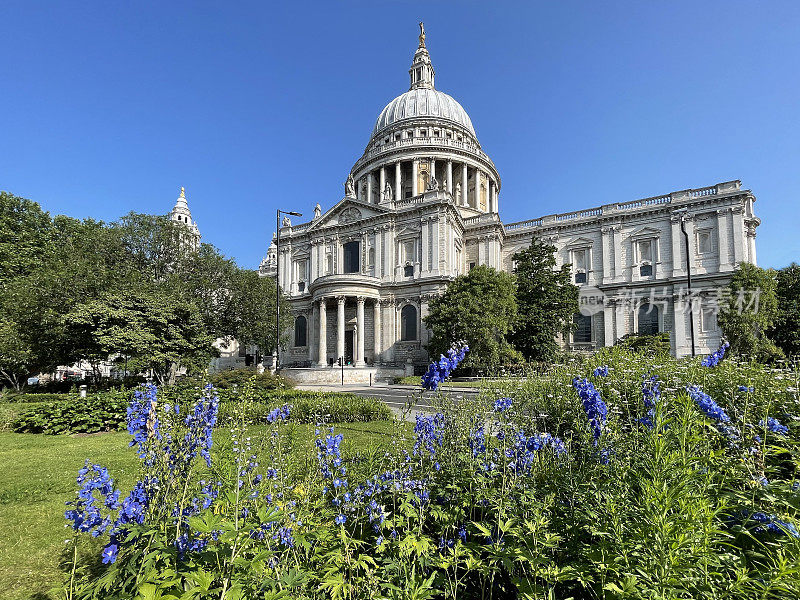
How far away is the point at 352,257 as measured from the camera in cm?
4319

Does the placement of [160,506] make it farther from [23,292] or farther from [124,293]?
[23,292]

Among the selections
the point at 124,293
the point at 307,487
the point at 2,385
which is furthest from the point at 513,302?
the point at 2,385

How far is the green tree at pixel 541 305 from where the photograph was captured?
30828mm

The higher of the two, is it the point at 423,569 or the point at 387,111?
the point at 387,111

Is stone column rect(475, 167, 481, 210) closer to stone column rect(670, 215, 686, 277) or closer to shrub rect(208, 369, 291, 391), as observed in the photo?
stone column rect(670, 215, 686, 277)

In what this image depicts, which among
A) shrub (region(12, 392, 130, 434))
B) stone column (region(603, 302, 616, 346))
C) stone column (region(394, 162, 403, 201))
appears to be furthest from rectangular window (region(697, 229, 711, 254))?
shrub (region(12, 392, 130, 434))

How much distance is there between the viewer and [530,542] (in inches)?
102

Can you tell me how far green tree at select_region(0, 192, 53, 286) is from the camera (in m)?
27.5

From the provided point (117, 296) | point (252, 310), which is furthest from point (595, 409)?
point (252, 310)

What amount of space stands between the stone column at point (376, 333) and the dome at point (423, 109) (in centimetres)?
3109

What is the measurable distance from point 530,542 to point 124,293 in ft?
63.9

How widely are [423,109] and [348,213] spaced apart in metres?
23.7

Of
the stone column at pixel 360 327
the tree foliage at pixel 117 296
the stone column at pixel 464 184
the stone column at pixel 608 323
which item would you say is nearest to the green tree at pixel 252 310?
the tree foliage at pixel 117 296

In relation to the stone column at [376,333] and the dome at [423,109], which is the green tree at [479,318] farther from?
the dome at [423,109]
